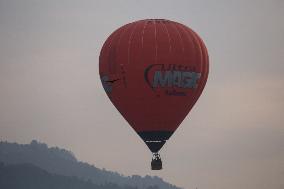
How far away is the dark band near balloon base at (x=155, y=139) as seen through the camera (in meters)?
68.4

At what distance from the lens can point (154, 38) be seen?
225 ft

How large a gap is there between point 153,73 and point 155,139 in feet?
19.4

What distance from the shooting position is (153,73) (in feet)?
225

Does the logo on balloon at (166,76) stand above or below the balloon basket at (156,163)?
above

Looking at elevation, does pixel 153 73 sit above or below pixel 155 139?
above

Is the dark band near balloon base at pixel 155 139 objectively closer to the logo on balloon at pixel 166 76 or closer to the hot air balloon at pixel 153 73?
the hot air balloon at pixel 153 73

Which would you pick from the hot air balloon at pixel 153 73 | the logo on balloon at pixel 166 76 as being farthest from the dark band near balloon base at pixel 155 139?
the logo on balloon at pixel 166 76

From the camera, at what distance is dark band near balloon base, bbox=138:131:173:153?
68.4m

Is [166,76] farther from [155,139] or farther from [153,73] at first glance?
[155,139]

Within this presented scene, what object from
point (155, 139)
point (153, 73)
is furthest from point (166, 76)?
point (155, 139)

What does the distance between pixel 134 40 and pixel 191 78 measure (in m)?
6.25

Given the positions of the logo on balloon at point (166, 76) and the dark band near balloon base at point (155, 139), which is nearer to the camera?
the dark band near balloon base at point (155, 139)

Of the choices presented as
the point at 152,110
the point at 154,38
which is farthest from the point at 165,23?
the point at 152,110

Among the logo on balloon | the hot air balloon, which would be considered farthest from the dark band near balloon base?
the logo on balloon
